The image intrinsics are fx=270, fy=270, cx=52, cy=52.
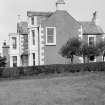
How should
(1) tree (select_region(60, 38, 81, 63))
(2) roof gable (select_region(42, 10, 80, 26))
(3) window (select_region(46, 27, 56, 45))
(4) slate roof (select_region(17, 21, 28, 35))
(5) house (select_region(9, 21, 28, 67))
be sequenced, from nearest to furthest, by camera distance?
(1) tree (select_region(60, 38, 81, 63))
(3) window (select_region(46, 27, 56, 45))
(2) roof gable (select_region(42, 10, 80, 26))
(5) house (select_region(9, 21, 28, 67))
(4) slate roof (select_region(17, 21, 28, 35))

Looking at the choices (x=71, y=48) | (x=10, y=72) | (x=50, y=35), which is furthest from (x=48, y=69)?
(x=50, y=35)

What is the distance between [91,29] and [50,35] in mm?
6803

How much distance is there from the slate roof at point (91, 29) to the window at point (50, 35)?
479cm

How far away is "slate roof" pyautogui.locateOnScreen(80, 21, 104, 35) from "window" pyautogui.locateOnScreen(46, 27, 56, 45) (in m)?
4.79

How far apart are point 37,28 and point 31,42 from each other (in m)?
2.34

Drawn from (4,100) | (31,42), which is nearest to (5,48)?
(31,42)

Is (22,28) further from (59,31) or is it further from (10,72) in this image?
(10,72)

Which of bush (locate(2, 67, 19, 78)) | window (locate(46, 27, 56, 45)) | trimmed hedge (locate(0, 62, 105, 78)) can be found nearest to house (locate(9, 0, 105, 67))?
window (locate(46, 27, 56, 45))

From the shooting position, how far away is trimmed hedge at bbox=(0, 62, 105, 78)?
26.6 m

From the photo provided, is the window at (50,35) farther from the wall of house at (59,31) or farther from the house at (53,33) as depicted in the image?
the wall of house at (59,31)

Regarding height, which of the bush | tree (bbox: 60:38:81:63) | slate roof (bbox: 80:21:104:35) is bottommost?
the bush

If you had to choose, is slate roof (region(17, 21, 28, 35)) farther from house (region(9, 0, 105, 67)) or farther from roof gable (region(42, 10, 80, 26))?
roof gable (region(42, 10, 80, 26))

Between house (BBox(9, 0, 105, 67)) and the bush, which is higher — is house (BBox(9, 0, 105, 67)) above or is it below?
above

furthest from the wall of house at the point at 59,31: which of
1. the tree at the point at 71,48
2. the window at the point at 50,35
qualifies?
the tree at the point at 71,48
